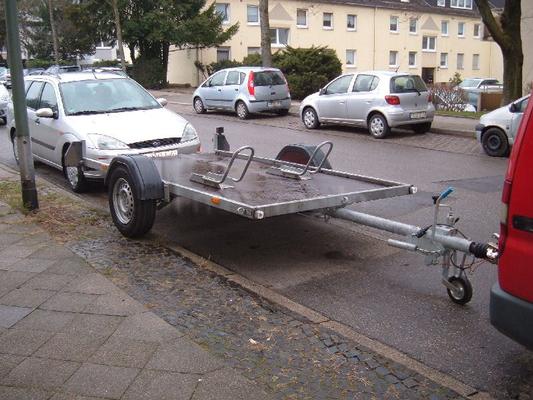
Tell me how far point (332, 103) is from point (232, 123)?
3.69m

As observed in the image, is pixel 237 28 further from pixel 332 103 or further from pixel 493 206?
pixel 493 206

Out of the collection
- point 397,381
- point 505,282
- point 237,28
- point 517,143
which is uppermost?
point 237,28

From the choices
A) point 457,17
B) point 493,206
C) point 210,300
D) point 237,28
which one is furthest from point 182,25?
point 210,300

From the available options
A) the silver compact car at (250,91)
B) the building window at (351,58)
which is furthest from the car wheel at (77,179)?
the building window at (351,58)

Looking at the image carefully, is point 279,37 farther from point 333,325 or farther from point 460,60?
point 333,325

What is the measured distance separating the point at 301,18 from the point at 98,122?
40.1 meters

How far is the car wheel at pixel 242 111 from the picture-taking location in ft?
67.9

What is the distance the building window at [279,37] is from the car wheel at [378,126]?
101 ft

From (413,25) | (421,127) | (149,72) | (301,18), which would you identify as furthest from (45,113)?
(413,25)

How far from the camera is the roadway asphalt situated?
4.18 m

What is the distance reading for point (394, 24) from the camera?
51625 mm

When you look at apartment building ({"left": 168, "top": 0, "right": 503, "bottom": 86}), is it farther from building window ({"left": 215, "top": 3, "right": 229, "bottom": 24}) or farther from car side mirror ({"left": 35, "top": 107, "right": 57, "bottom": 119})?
car side mirror ({"left": 35, "top": 107, "right": 57, "bottom": 119})

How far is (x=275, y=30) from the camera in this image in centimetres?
4562

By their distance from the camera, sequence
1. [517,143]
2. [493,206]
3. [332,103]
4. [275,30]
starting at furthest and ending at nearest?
1. [275,30]
2. [332,103]
3. [493,206]
4. [517,143]
